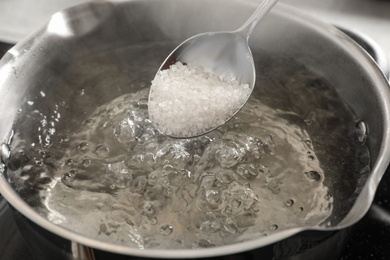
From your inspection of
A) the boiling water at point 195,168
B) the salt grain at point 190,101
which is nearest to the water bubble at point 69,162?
the boiling water at point 195,168

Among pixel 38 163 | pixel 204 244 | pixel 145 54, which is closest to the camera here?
pixel 204 244

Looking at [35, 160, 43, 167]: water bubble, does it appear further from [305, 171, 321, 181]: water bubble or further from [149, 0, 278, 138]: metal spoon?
[305, 171, 321, 181]: water bubble

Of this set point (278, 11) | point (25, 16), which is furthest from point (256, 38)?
point (25, 16)

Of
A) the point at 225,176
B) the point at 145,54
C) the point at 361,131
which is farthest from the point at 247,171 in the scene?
the point at 145,54

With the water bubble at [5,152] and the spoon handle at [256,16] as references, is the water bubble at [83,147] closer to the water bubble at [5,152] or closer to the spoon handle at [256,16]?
the water bubble at [5,152]

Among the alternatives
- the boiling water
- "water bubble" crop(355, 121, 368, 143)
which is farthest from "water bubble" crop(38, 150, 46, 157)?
"water bubble" crop(355, 121, 368, 143)

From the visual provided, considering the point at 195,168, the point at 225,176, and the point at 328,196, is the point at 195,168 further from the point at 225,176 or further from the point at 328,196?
the point at 328,196

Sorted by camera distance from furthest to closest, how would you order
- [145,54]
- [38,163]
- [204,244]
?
[145,54], [38,163], [204,244]
